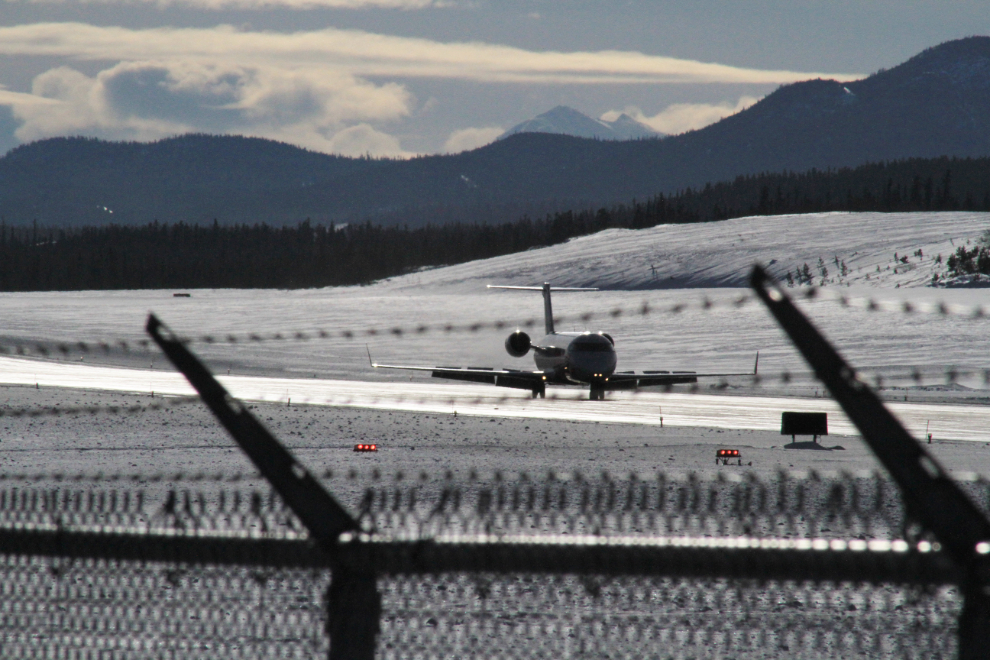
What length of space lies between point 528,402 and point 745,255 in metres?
72.0

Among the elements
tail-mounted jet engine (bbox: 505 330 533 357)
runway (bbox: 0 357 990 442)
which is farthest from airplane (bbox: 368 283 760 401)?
runway (bbox: 0 357 990 442)

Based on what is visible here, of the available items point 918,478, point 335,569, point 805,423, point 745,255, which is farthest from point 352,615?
point 745,255

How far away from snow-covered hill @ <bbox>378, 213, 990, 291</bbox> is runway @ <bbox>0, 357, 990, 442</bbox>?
46837mm

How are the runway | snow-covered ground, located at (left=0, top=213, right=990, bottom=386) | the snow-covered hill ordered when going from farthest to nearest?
the snow-covered hill
snow-covered ground, located at (left=0, top=213, right=990, bottom=386)
the runway

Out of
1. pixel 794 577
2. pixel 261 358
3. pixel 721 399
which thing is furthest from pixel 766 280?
pixel 261 358

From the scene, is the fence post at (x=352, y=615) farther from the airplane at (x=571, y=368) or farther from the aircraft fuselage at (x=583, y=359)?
the aircraft fuselage at (x=583, y=359)

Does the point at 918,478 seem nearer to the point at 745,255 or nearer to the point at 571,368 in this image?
the point at 571,368

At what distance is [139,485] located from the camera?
17328 millimetres

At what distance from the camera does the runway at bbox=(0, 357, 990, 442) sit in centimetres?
3197

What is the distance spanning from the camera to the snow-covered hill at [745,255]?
91.5m

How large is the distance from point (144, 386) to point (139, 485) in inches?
1091

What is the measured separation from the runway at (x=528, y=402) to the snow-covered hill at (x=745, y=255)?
46.8 m

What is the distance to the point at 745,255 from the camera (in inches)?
4129

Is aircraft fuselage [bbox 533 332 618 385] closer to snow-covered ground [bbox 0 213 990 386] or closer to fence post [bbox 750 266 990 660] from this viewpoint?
snow-covered ground [bbox 0 213 990 386]
